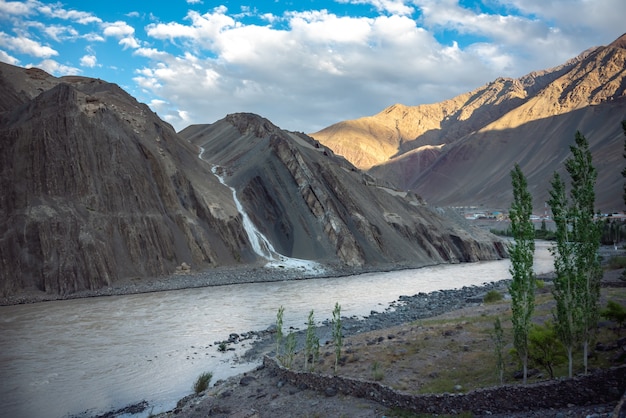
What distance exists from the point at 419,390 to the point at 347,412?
2873mm

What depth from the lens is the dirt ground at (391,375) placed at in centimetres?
1641

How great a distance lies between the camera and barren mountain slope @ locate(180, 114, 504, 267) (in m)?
73.5

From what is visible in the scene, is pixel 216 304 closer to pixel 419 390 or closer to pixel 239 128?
pixel 419 390

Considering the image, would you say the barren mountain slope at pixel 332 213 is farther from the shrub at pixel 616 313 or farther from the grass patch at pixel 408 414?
the grass patch at pixel 408 414

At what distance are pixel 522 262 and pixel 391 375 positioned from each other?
7.27 m

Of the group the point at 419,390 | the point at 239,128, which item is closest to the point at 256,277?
the point at 419,390

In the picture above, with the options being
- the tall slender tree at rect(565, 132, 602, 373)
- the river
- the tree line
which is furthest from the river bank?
the tall slender tree at rect(565, 132, 602, 373)

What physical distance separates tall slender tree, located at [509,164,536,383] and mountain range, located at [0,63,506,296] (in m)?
40.2

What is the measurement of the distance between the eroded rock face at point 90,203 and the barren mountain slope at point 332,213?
9538mm

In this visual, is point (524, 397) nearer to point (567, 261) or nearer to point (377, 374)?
point (567, 261)

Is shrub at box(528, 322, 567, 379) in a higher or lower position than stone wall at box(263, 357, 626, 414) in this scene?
higher

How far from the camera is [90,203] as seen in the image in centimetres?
5125

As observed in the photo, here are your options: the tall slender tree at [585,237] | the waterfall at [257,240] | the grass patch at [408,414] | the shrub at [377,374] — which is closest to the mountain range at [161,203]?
the waterfall at [257,240]

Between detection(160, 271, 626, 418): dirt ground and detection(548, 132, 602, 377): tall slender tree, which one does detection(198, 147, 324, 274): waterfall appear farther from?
detection(548, 132, 602, 377): tall slender tree
